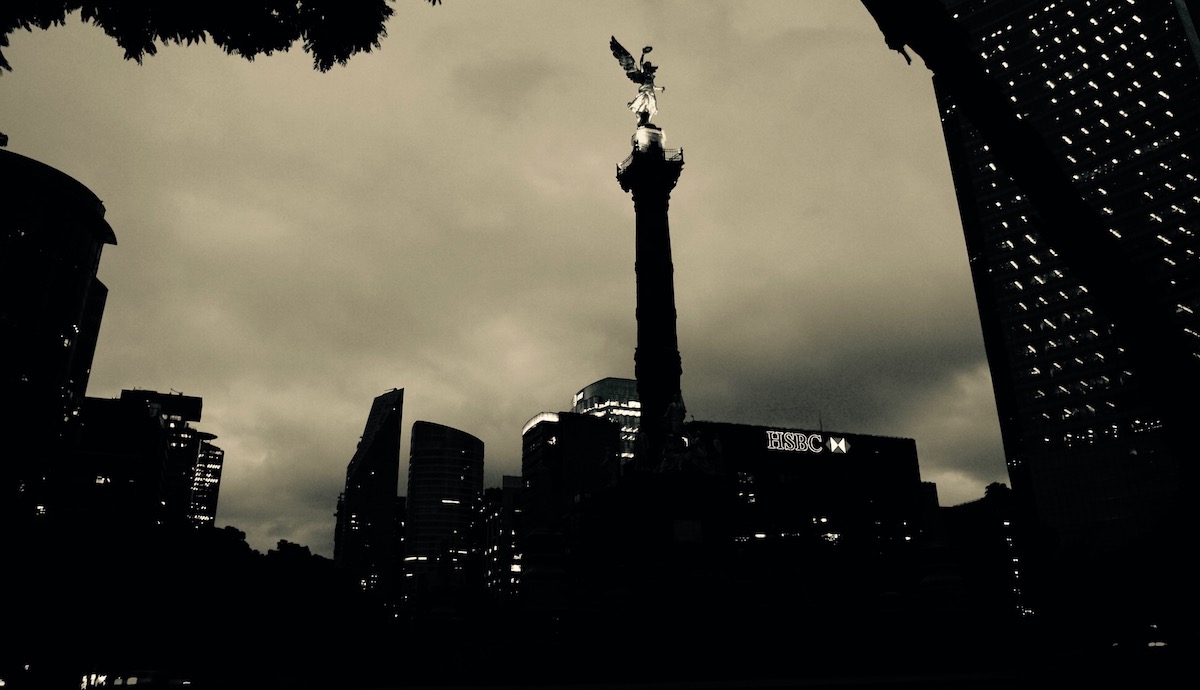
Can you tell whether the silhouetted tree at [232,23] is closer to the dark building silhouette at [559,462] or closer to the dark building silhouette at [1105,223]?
the dark building silhouette at [1105,223]

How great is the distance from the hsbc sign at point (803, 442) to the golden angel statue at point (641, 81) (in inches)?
3501

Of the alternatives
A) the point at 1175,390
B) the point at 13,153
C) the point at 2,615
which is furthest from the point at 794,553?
the point at 13,153

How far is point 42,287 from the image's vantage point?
92.1m

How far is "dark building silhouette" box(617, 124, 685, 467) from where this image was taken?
2138 inches

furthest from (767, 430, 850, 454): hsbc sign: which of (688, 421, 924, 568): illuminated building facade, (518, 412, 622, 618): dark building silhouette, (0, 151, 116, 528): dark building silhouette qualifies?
(0, 151, 116, 528): dark building silhouette

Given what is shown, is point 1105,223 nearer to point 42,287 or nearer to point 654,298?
point 654,298

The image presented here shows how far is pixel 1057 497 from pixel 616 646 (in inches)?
4875

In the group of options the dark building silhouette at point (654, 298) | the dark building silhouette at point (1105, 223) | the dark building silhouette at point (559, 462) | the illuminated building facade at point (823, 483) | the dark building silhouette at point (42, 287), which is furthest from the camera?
the dark building silhouette at point (559, 462)

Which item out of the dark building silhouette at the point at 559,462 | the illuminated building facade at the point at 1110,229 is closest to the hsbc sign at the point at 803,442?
the dark building silhouette at the point at 559,462

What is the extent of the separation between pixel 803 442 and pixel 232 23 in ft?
483

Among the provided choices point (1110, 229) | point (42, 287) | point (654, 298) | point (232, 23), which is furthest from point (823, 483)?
point (232, 23)

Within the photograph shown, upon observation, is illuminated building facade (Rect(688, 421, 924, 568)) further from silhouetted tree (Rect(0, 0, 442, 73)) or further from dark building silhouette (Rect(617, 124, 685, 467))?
silhouetted tree (Rect(0, 0, 442, 73))

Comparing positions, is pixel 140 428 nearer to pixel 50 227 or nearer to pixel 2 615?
pixel 50 227

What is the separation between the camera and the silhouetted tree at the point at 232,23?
6.73 m
